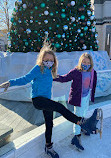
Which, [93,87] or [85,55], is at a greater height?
[85,55]

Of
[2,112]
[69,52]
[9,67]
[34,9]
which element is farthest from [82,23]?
[2,112]

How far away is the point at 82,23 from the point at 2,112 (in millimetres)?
3338

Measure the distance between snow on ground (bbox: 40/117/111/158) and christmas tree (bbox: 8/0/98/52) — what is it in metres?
2.67

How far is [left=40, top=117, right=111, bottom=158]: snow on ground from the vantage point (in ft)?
7.37

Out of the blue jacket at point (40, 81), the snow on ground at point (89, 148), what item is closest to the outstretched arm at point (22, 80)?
the blue jacket at point (40, 81)

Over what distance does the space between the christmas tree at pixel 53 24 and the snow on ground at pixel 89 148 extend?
2671 millimetres

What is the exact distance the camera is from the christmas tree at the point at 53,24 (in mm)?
4316

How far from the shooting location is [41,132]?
228 cm

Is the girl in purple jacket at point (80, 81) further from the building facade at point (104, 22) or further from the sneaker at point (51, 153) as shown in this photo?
the building facade at point (104, 22)

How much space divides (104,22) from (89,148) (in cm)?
1882

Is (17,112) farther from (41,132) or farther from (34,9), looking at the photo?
(34,9)

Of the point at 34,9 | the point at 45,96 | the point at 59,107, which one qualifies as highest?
the point at 34,9

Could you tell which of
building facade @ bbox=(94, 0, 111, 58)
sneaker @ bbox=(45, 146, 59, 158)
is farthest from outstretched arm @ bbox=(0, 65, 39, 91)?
building facade @ bbox=(94, 0, 111, 58)

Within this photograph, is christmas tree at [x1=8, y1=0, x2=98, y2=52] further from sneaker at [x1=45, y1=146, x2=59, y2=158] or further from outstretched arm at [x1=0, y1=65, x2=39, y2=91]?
sneaker at [x1=45, y1=146, x2=59, y2=158]
